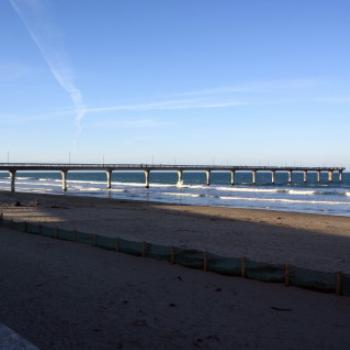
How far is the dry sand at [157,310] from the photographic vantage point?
7.16m

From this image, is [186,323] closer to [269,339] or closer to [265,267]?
[269,339]

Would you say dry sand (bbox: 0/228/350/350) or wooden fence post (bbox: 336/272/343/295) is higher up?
wooden fence post (bbox: 336/272/343/295)

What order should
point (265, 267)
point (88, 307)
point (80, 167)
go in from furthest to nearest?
point (80, 167)
point (265, 267)
point (88, 307)

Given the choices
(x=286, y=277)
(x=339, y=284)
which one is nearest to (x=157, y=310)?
(x=286, y=277)

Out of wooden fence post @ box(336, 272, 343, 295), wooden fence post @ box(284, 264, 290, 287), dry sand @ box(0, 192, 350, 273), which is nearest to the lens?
wooden fence post @ box(336, 272, 343, 295)

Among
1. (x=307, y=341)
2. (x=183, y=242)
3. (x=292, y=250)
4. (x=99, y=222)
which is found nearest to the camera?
(x=307, y=341)

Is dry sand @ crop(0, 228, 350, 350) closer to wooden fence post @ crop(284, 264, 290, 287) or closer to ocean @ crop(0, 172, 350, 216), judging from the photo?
wooden fence post @ crop(284, 264, 290, 287)

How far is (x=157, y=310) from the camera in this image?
870 cm

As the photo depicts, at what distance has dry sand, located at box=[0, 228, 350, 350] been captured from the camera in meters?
7.16

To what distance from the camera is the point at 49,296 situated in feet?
31.3

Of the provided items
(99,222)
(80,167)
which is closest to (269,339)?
(99,222)

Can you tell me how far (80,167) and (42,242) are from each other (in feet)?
191

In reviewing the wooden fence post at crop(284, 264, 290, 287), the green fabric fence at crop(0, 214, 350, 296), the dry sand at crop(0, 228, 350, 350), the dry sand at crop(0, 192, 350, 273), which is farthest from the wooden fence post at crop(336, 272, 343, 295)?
the dry sand at crop(0, 192, 350, 273)

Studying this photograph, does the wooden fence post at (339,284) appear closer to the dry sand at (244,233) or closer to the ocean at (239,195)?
the dry sand at (244,233)
